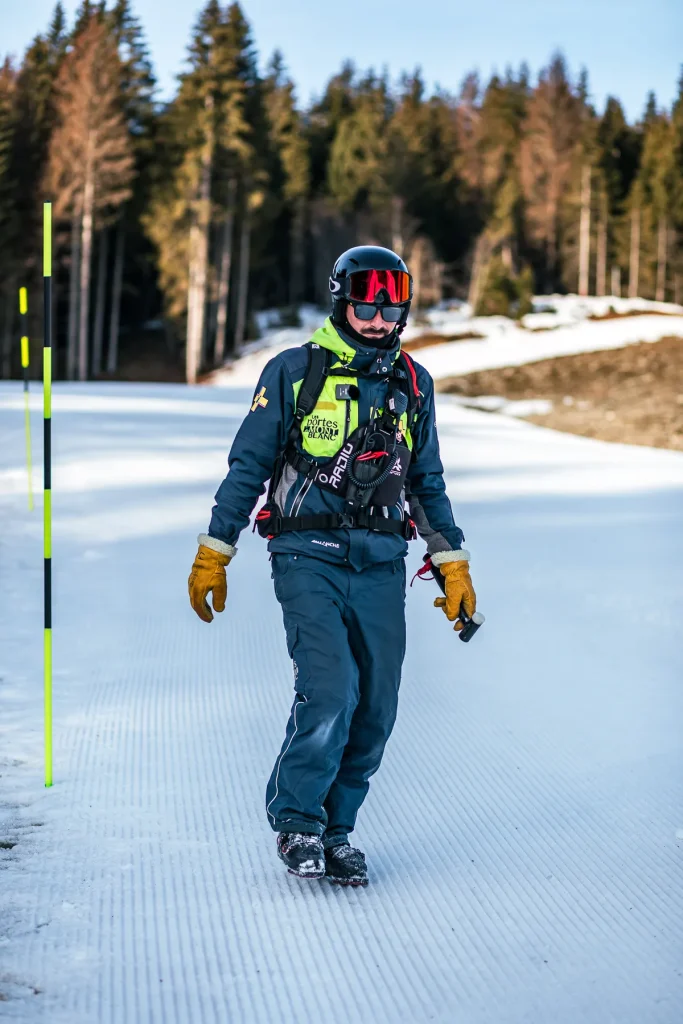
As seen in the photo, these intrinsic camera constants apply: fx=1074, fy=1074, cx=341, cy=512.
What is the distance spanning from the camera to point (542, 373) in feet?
89.3

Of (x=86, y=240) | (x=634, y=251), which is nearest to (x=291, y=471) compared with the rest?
(x=86, y=240)

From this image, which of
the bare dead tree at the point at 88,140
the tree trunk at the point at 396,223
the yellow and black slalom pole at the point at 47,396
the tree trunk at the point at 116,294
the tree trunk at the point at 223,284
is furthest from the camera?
the tree trunk at the point at 396,223

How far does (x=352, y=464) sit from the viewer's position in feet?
11.6

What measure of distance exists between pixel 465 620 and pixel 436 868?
2.79 ft

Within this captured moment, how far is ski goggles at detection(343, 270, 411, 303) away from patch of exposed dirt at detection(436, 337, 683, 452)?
591 inches

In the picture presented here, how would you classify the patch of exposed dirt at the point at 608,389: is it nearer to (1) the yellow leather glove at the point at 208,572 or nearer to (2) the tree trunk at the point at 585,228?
(1) the yellow leather glove at the point at 208,572

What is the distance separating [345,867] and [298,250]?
57778 millimetres

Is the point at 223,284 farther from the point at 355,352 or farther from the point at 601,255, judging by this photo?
the point at 355,352

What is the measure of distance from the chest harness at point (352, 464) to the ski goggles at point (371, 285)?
219 millimetres

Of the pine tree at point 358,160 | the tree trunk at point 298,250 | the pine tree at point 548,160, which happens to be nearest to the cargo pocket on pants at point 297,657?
the pine tree at point 358,160

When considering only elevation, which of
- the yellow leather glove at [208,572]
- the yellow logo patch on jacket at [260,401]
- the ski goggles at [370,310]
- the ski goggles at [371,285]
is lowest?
the yellow leather glove at [208,572]

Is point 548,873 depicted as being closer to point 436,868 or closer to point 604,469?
point 436,868

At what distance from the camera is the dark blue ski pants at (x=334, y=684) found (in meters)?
3.42

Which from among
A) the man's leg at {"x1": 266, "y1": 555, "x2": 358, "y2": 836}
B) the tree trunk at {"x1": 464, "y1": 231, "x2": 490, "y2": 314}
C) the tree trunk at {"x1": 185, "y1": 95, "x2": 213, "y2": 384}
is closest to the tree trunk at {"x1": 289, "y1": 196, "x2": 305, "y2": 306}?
the tree trunk at {"x1": 464, "y1": 231, "x2": 490, "y2": 314}
